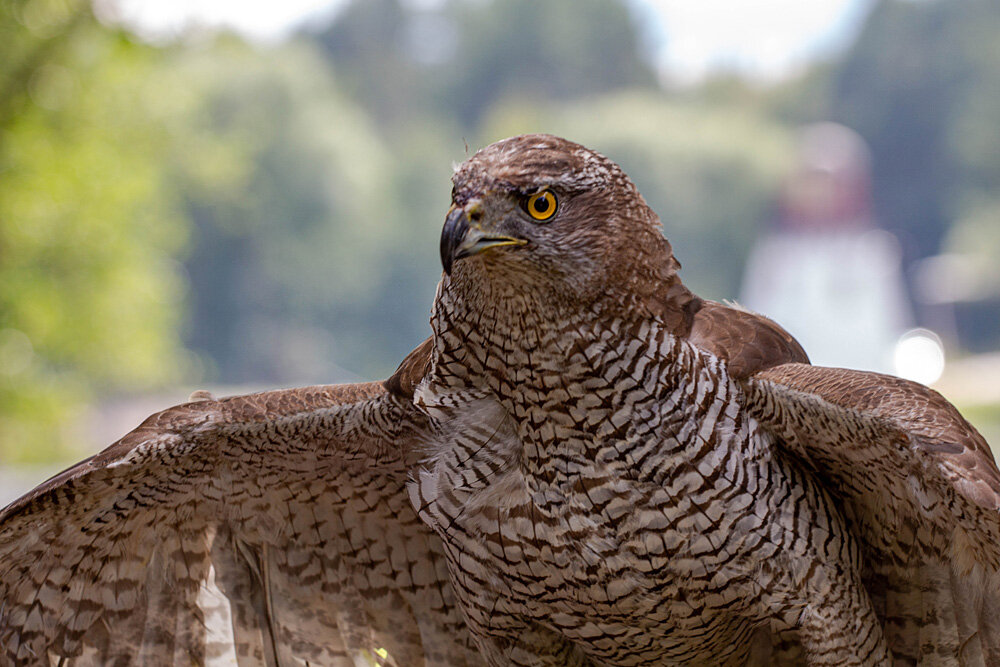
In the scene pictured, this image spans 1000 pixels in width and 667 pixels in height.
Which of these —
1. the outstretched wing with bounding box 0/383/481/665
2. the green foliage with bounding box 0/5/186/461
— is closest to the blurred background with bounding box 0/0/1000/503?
the green foliage with bounding box 0/5/186/461

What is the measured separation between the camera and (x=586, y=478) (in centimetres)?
135

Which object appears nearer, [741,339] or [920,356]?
[741,339]

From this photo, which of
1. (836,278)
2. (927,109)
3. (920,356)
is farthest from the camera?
(927,109)

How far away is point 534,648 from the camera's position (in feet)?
5.10

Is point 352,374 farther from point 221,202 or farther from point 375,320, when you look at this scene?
point 221,202

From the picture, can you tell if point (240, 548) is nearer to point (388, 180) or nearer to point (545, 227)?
point (545, 227)

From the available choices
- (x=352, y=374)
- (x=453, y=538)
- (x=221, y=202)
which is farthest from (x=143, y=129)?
(x=453, y=538)

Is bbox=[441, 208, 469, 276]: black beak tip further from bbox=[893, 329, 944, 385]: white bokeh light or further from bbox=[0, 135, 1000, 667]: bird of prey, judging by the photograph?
bbox=[893, 329, 944, 385]: white bokeh light

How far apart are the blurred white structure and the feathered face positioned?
22.2 feet

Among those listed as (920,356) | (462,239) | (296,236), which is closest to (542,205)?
(462,239)

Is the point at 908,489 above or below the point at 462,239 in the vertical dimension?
below

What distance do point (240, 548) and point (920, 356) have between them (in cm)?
658

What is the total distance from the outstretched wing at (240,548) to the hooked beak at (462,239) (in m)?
0.47

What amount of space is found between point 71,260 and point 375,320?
3276mm
